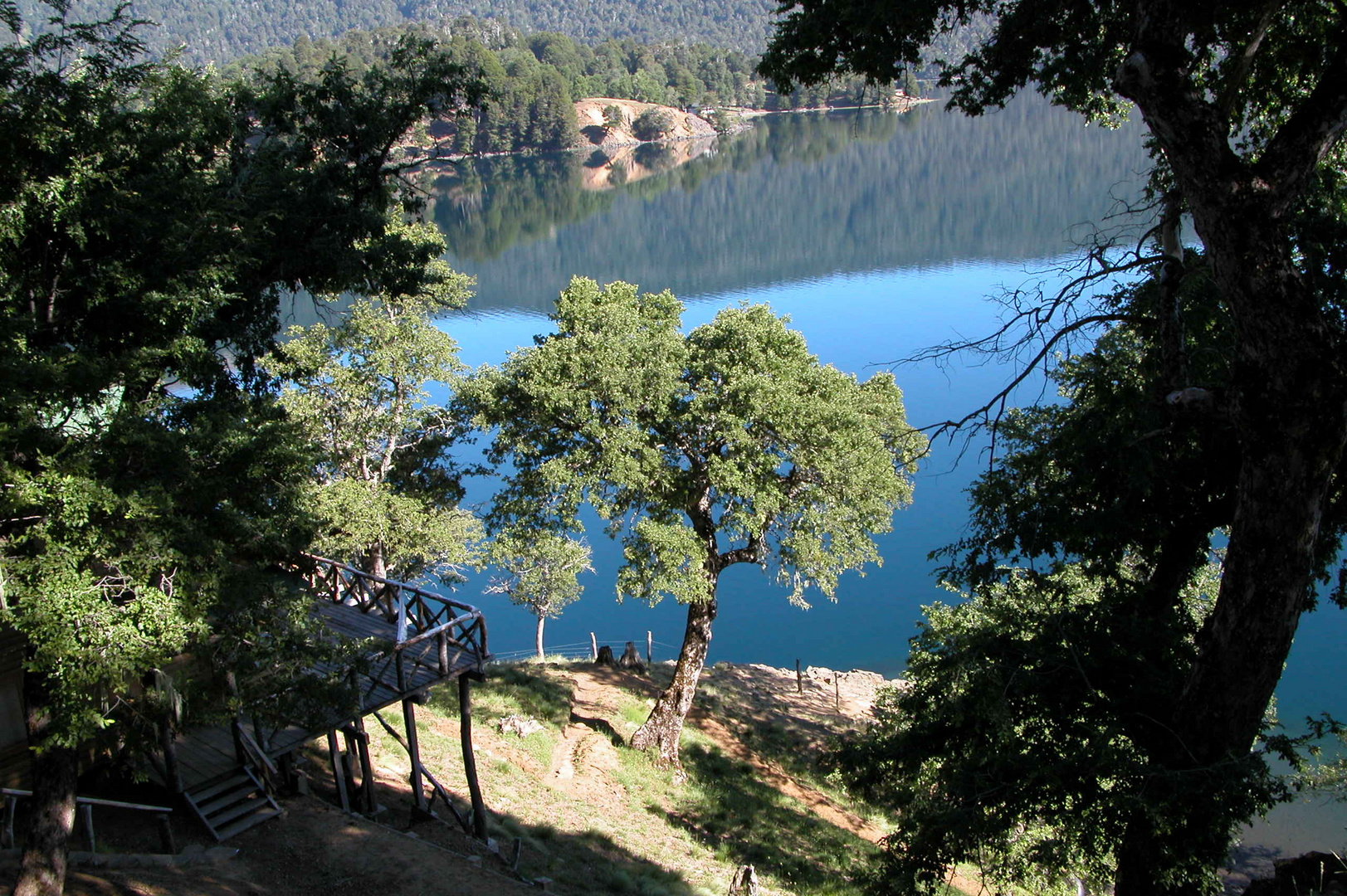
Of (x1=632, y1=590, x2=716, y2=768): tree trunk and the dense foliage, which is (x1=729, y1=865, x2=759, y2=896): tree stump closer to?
the dense foliage

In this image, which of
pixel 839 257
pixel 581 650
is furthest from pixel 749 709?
pixel 839 257

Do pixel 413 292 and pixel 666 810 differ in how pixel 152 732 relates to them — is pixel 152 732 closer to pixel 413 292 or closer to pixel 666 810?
pixel 413 292

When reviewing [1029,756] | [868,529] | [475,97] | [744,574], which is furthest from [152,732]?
[744,574]

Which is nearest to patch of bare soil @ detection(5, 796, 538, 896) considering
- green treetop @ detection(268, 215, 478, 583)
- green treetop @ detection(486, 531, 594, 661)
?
green treetop @ detection(486, 531, 594, 661)

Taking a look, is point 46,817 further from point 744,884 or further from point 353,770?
point 744,884

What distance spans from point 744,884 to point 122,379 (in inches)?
406

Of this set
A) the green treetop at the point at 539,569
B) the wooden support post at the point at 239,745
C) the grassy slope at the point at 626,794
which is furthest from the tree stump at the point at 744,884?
the green treetop at the point at 539,569

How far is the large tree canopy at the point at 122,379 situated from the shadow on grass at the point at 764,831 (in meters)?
9.40

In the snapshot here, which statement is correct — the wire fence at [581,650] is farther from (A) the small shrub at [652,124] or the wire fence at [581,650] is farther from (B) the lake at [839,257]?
(A) the small shrub at [652,124]

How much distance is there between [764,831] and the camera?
18.0 m

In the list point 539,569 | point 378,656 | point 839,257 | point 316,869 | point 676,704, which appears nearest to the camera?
point 378,656

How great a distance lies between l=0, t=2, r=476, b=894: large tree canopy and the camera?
7832 mm

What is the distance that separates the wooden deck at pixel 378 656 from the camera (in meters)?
12.4

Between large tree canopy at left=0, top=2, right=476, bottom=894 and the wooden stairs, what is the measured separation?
62.4 inches
